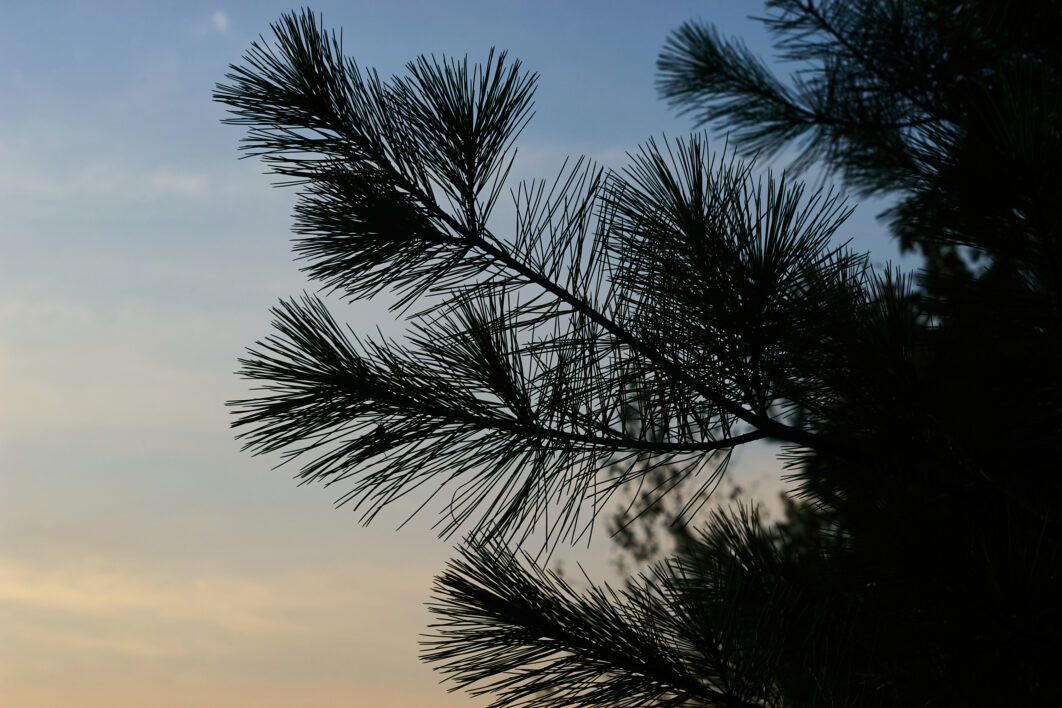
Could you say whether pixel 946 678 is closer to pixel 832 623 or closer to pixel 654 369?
pixel 832 623

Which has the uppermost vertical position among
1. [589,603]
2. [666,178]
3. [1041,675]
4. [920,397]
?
[666,178]

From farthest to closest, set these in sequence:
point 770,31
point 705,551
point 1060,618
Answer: point 770,31, point 705,551, point 1060,618

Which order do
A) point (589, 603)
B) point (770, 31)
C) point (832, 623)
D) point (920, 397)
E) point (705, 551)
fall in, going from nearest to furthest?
1. point (589, 603)
2. point (920, 397)
3. point (832, 623)
4. point (705, 551)
5. point (770, 31)

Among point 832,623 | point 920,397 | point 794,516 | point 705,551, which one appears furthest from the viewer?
point 794,516

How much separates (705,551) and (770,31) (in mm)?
2754

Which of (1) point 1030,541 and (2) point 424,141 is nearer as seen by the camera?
(2) point 424,141

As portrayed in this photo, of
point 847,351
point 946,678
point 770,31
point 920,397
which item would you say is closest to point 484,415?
point 847,351

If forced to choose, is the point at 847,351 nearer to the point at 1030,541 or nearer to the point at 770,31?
the point at 1030,541

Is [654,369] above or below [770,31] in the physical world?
below

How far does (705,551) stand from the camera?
2.12m

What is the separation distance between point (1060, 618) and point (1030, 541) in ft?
0.73

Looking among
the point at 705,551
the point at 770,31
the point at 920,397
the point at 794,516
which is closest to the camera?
the point at 920,397

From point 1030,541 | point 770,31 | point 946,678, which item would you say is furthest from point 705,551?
point 770,31

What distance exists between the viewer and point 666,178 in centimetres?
166
